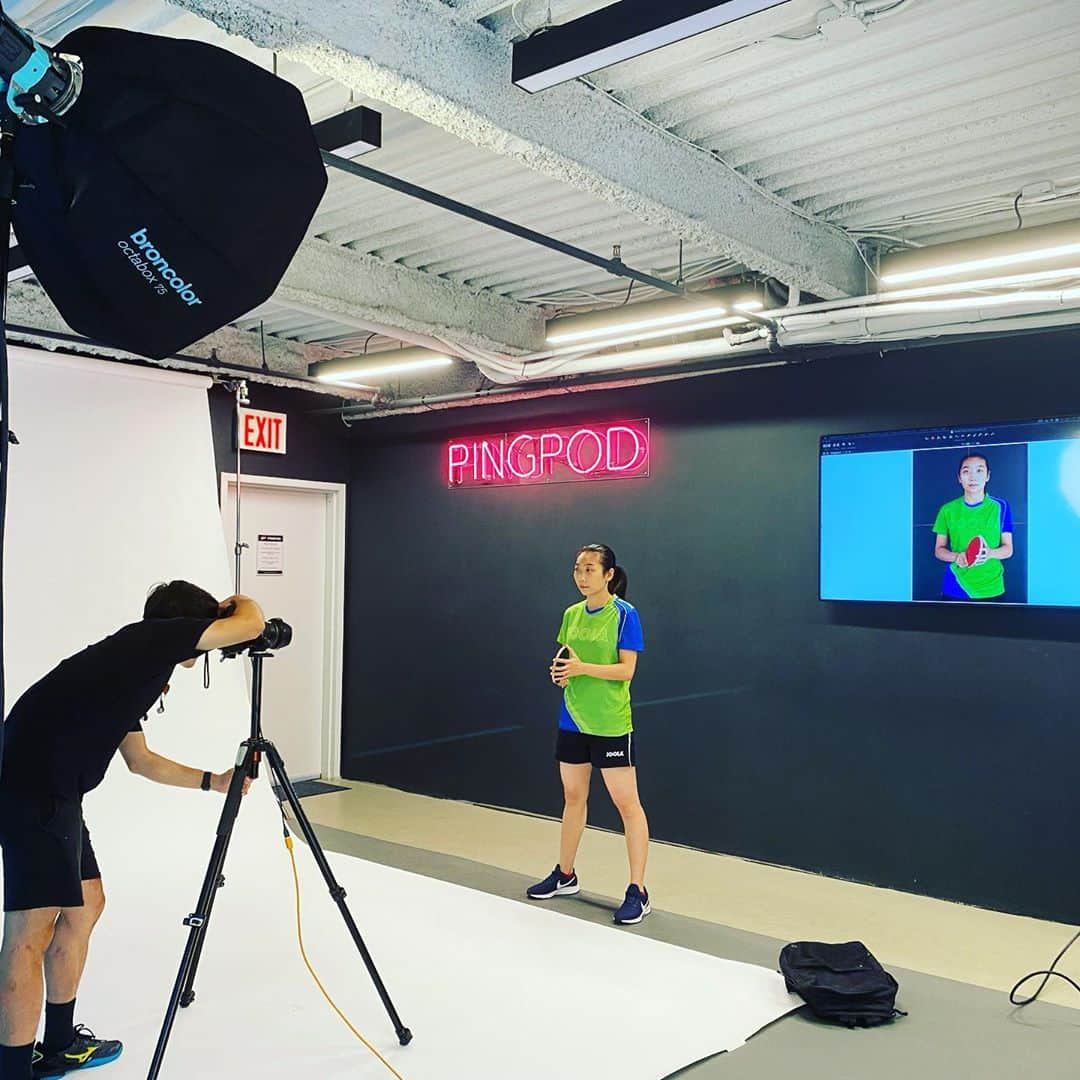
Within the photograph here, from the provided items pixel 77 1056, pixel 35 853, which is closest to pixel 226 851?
pixel 35 853

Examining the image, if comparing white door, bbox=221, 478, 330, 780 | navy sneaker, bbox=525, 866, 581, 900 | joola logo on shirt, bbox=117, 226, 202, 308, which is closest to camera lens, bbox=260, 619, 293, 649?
joola logo on shirt, bbox=117, 226, 202, 308

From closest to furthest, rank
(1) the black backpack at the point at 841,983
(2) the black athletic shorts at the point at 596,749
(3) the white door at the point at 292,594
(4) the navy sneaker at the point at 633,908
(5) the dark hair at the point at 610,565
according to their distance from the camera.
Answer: (1) the black backpack at the point at 841,983 → (4) the navy sneaker at the point at 633,908 → (2) the black athletic shorts at the point at 596,749 → (5) the dark hair at the point at 610,565 → (3) the white door at the point at 292,594

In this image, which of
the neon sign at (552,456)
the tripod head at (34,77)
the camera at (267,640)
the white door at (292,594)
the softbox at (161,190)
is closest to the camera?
the tripod head at (34,77)

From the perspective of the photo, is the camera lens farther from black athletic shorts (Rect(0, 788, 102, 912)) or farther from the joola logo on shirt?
the joola logo on shirt

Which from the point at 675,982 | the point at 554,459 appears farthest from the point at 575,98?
the point at 554,459

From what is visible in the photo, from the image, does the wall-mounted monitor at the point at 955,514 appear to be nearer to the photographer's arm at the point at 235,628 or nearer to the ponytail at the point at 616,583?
the ponytail at the point at 616,583

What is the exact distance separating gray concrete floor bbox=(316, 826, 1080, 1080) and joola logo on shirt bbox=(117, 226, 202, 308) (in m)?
2.18

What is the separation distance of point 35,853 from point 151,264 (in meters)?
1.59

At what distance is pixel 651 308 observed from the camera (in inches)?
179

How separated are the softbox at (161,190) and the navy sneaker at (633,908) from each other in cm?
301

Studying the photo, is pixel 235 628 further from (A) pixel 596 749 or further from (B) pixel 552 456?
(B) pixel 552 456

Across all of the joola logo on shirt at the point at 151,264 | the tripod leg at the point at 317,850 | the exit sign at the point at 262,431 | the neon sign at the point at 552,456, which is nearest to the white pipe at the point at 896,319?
the neon sign at the point at 552,456

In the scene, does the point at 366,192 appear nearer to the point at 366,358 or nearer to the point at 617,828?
the point at 366,358

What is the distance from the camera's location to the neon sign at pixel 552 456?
5316 mm
